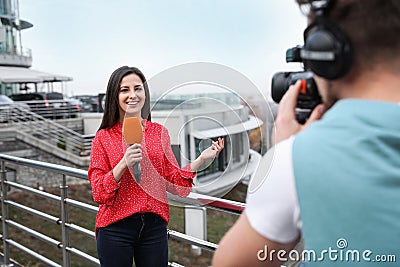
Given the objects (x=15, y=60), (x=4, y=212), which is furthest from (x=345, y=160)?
(x=15, y=60)

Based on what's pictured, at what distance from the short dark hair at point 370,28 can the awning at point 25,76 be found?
20.3 metres

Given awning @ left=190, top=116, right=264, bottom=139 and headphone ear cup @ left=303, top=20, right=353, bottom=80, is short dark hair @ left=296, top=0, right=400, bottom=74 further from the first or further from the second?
awning @ left=190, top=116, right=264, bottom=139

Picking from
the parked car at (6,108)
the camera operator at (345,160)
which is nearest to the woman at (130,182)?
the camera operator at (345,160)

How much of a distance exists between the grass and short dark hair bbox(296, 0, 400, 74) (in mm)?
492

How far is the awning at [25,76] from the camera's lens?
19672 millimetres

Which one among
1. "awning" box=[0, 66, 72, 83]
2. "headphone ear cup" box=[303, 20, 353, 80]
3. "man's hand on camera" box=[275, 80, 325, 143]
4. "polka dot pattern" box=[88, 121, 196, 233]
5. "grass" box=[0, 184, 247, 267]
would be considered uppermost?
"awning" box=[0, 66, 72, 83]

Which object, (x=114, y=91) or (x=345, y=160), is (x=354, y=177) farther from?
(x=114, y=91)

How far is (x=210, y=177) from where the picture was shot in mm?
1334

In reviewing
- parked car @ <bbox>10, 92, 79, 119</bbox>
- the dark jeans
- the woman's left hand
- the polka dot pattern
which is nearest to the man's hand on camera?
the woman's left hand

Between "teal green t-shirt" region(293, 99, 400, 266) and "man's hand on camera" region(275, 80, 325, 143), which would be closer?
"teal green t-shirt" region(293, 99, 400, 266)

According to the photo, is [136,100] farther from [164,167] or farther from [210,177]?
[210,177]

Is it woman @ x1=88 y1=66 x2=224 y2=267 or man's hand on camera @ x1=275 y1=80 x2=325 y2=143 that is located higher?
man's hand on camera @ x1=275 y1=80 x2=325 y2=143

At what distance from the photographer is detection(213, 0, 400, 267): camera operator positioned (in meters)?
0.59

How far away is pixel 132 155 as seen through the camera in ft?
4.87
